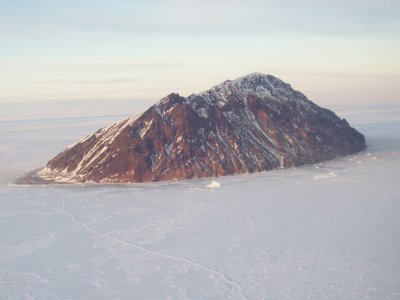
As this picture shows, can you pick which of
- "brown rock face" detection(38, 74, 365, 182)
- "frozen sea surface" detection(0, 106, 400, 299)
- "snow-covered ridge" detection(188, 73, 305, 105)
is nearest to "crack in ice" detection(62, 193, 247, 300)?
"frozen sea surface" detection(0, 106, 400, 299)

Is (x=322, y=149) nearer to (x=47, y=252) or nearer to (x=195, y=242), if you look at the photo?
(x=195, y=242)

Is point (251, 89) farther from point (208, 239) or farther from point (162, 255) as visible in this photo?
point (162, 255)

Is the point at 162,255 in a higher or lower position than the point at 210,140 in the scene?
lower

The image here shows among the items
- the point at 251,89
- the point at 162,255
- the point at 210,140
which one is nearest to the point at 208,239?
the point at 162,255

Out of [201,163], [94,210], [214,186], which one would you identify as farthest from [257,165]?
[94,210]

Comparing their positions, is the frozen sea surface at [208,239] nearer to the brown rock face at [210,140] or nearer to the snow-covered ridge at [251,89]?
the brown rock face at [210,140]

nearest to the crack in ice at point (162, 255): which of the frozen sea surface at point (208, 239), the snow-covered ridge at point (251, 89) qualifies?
the frozen sea surface at point (208, 239)

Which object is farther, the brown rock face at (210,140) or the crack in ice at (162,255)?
the brown rock face at (210,140)
